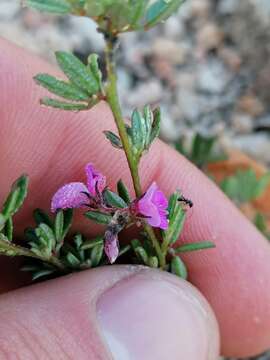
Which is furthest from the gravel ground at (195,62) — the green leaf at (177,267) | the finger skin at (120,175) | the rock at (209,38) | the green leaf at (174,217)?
the green leaf at (174,217)

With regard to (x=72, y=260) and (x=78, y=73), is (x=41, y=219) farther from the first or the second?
(x=78, y=73)

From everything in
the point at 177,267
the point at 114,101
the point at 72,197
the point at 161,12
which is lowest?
the point at 177,267

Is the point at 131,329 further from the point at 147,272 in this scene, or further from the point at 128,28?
the point at 128,28

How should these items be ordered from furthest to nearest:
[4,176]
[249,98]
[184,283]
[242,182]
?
[249,98], [242,182], [4,176], [184,283]

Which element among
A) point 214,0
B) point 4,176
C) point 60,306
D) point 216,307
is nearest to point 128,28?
point 60,306

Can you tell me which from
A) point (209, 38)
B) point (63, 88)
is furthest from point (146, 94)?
point (63, 88)
